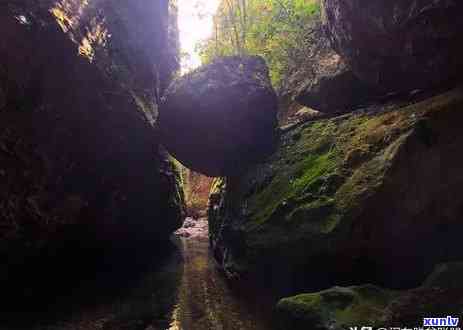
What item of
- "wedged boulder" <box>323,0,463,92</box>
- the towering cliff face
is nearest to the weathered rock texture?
"wedged boulder" <box>323,0,463,92</box>

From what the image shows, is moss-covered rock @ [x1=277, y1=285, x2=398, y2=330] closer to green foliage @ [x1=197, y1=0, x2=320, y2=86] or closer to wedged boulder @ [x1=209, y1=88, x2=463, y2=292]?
wedged boulder @ [x1=209, y1=88, x2=463, y2=292]

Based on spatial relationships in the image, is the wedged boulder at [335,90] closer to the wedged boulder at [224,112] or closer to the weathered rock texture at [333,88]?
the weathered rock texture at [333,88]

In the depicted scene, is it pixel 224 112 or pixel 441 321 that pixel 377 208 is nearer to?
pixel 441 321

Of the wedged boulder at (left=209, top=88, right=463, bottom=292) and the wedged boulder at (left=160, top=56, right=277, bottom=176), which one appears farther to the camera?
the wedged boulder at (left=160, top=56, right=277, bottom=176)

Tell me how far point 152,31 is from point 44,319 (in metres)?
8.59

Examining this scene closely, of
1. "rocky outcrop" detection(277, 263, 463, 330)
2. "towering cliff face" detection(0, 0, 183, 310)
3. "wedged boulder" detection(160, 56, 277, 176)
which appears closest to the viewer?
"rocky outcrop" detection(277, 263, 463, 330)

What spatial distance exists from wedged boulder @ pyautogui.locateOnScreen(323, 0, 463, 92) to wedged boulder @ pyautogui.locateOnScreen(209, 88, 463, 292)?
0.47m

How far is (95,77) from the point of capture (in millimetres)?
7062

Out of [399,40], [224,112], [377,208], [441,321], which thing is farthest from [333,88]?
[441,321]

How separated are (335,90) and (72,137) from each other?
17.5 feet

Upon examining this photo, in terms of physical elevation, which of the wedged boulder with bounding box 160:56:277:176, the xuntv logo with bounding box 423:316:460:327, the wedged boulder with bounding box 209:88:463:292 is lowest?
the xuntv logo with bounding box 423:316:460:327

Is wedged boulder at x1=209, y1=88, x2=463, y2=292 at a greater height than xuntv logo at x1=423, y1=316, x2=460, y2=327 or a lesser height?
greater

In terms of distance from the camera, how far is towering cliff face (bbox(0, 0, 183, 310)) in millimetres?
6141

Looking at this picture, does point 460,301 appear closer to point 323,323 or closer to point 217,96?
point 323,323
